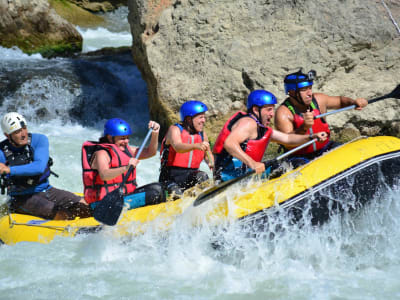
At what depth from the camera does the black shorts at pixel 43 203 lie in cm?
478

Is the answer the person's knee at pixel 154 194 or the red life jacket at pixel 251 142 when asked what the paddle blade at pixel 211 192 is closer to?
the red life jacket at pixel 251 142

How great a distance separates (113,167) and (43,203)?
34.1 inches

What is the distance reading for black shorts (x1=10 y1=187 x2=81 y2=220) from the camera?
478cm

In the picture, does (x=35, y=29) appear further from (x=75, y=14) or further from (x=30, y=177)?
(x=30, y=177)

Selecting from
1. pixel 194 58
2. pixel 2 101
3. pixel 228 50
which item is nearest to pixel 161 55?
pixel 194 58

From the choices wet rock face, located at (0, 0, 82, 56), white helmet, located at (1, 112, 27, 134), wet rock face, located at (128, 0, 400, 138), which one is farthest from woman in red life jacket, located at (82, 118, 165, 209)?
wet rock face, located at (0, 0, 82, 56)

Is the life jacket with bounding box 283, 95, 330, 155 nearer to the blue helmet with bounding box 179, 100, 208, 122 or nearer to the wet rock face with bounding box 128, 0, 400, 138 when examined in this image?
the blue helmet with bounding box 179, 100, 208, 122

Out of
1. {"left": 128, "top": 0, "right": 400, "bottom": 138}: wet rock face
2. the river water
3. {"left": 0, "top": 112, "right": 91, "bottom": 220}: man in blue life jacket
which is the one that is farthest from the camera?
{"left": 128, "top": 0, "right": 400, "bottom": 138}: wet rock face

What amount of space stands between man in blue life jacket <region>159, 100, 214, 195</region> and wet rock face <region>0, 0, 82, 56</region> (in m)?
9.39

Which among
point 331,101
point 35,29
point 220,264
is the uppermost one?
point 35,29

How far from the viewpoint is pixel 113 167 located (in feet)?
14.7

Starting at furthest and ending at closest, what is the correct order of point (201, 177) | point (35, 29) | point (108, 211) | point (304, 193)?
point (35, 29)
point (201, 177)
point (108, 211)
point (304, 193)

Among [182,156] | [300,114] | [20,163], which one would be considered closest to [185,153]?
[182,156]

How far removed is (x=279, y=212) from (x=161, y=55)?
5434mm
